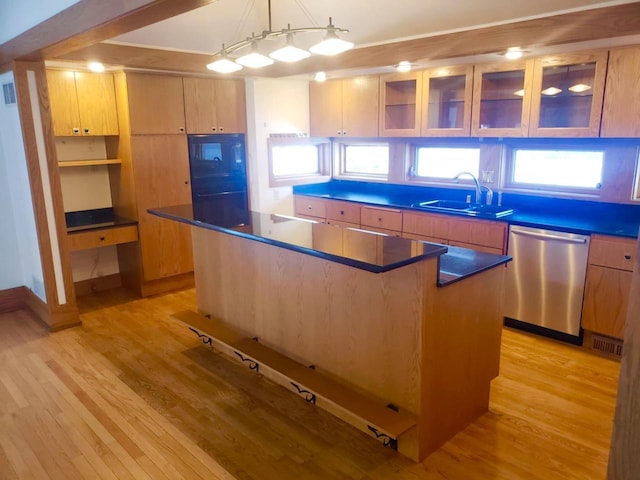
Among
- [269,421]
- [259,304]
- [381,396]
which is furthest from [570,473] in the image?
[259,304]

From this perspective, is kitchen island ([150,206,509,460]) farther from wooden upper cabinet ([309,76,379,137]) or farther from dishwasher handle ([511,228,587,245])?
wooden upper cabinet ([309,76,379,137])

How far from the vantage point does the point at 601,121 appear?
136 inches

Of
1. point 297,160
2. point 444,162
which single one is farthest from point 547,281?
point 297,160

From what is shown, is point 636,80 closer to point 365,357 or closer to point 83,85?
point 365,357

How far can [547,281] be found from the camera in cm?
362

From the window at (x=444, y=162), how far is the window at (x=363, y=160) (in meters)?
0.44

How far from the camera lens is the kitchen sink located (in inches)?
159

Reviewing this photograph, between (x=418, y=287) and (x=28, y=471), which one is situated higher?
(x=418, y=287)

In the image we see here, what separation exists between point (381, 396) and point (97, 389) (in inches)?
72.9

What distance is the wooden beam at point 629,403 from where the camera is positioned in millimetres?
832

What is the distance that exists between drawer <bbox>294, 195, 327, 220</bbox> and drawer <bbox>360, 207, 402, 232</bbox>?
587 mm

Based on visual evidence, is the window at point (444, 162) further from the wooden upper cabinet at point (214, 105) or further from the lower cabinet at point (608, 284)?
the wooden upper cabinet at point (214, 105)

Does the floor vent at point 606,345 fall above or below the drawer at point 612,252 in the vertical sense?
below

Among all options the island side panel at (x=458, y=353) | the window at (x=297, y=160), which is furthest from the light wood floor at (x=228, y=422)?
the window at (x=297, y=160)
